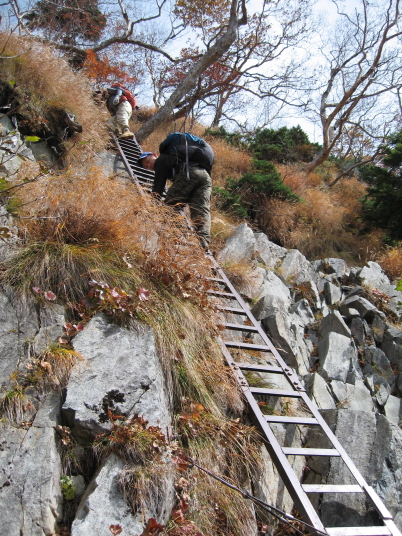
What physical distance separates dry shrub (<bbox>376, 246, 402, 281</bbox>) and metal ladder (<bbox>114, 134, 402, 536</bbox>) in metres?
4.82

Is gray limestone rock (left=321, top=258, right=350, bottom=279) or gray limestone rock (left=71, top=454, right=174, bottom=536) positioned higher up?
gray limestone rock (left=321, top=258, right=350, bottom=279)

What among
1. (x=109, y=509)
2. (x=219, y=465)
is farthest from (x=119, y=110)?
(x=109, y=509)

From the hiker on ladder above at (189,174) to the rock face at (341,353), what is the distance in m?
0.99

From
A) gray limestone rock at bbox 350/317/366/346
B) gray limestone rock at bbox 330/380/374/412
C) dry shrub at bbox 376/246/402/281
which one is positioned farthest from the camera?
dry shrub at bbox 376/246/402/281

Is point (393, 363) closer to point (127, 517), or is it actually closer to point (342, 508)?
point (342, 508)

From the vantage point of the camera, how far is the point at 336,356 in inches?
210

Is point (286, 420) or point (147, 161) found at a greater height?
point (147, 161)

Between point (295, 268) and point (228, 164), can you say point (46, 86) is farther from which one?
point (228, 164)

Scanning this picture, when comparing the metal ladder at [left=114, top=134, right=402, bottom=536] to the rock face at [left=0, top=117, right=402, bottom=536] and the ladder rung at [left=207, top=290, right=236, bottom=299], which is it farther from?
the rock face at [left=0, top=117, right=402, bottom=536]

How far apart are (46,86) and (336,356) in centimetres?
594

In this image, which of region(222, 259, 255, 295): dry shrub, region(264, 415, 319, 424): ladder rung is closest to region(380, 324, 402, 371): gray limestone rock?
region(222, 259, 255, 295): dry shrub

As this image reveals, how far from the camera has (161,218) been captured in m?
4.59

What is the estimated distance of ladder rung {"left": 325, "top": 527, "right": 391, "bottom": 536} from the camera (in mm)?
2707

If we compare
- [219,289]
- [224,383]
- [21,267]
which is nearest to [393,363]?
[219,289]
